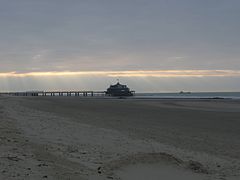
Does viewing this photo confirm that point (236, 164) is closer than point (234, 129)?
Yes

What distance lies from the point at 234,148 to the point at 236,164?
3.82 m

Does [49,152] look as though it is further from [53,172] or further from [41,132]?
[41,132]

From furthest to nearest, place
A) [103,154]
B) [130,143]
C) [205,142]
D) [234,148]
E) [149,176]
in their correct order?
[205,142] → [234,148] → [130,143] → [103,154] → [149,176]

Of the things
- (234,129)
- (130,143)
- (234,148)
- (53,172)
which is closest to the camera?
(53,172)

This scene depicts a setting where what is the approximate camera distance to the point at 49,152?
9.38m

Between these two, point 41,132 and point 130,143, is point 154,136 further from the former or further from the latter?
point 41,132

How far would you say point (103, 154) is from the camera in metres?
10.3

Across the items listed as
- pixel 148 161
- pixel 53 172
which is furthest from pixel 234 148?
pixel 53 172

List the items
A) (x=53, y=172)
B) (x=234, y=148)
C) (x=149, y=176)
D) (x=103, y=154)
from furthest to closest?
(x=234, y=148), (x=103, y=154), (x=149, y=176), (x=53, y=172)

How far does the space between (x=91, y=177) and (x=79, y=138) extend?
17.9ft

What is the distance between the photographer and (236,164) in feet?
35.6

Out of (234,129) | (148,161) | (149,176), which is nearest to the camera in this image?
(149,176)

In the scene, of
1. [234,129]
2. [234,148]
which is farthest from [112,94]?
[234,148]

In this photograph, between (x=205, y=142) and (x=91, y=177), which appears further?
(x=205, y=142)
